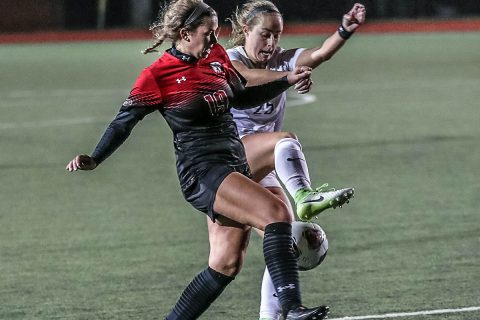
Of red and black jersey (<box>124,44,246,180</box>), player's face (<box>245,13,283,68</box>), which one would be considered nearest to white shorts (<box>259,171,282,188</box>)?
player's face (<box>245,13,283,68</box>)

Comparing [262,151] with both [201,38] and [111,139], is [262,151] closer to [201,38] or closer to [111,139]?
[201,38]

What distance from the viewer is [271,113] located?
668cm

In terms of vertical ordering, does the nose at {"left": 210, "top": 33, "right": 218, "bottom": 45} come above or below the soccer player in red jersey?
above

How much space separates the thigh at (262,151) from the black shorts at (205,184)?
704 millimetres

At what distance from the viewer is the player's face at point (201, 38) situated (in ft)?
18.8

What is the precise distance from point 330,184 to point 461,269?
3.63 metres

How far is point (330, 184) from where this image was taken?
11.4m

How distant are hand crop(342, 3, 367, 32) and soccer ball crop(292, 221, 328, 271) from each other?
1.12 metres

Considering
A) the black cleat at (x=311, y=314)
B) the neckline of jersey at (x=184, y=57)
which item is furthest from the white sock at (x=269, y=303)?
the neckline of jersey at (x=184, y=57)

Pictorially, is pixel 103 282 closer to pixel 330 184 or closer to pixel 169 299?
pixel 169 299

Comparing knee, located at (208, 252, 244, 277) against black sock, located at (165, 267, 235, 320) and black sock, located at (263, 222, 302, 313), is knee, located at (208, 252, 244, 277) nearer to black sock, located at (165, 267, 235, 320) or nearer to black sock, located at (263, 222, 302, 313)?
black sock, located at (165, 267, 235, 320)

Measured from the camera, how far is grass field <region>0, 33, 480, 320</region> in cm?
736

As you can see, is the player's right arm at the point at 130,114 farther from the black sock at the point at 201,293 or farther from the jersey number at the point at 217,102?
the black sock at the point at 201,293

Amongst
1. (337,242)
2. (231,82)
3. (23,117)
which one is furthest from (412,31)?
(231,82)
